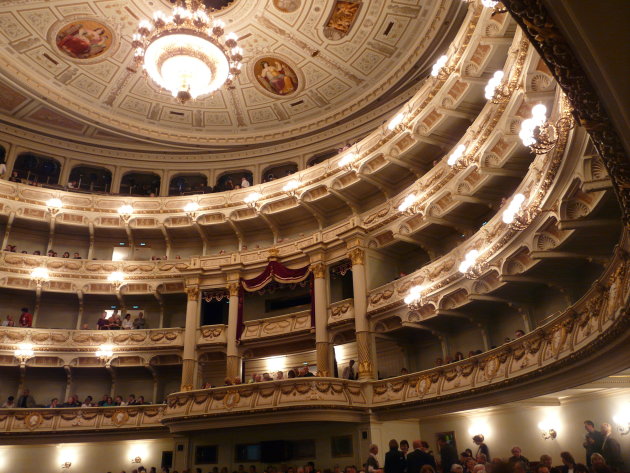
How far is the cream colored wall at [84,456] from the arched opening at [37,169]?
12584mm

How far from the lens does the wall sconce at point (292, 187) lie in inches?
887

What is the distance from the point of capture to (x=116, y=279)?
23.6 m

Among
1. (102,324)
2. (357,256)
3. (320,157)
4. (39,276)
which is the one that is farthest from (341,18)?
(39,276)

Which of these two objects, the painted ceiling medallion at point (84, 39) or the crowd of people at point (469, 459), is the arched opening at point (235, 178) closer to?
the painted ceiling medallion at point (84, 39)

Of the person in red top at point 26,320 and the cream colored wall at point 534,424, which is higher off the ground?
the person in red top at point 26,320

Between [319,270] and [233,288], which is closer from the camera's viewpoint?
[319,270]

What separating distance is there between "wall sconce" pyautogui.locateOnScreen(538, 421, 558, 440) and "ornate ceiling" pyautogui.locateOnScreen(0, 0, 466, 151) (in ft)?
47.4

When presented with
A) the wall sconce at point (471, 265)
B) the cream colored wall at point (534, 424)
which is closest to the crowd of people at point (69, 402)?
the cream colored wall at point (534, 424)

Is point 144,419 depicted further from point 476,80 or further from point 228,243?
point 476,80

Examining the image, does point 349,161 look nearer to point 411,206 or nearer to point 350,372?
point 411,206

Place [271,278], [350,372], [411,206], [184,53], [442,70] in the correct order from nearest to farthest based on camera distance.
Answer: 1. [442,70]
2. [184,53]
3. [411,206]
4. [350,372]
5. [271,278]

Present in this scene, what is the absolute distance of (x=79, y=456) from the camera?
64.9 feet

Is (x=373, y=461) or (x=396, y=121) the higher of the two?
(x=396, y=121)

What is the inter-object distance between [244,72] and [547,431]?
1897 cm
